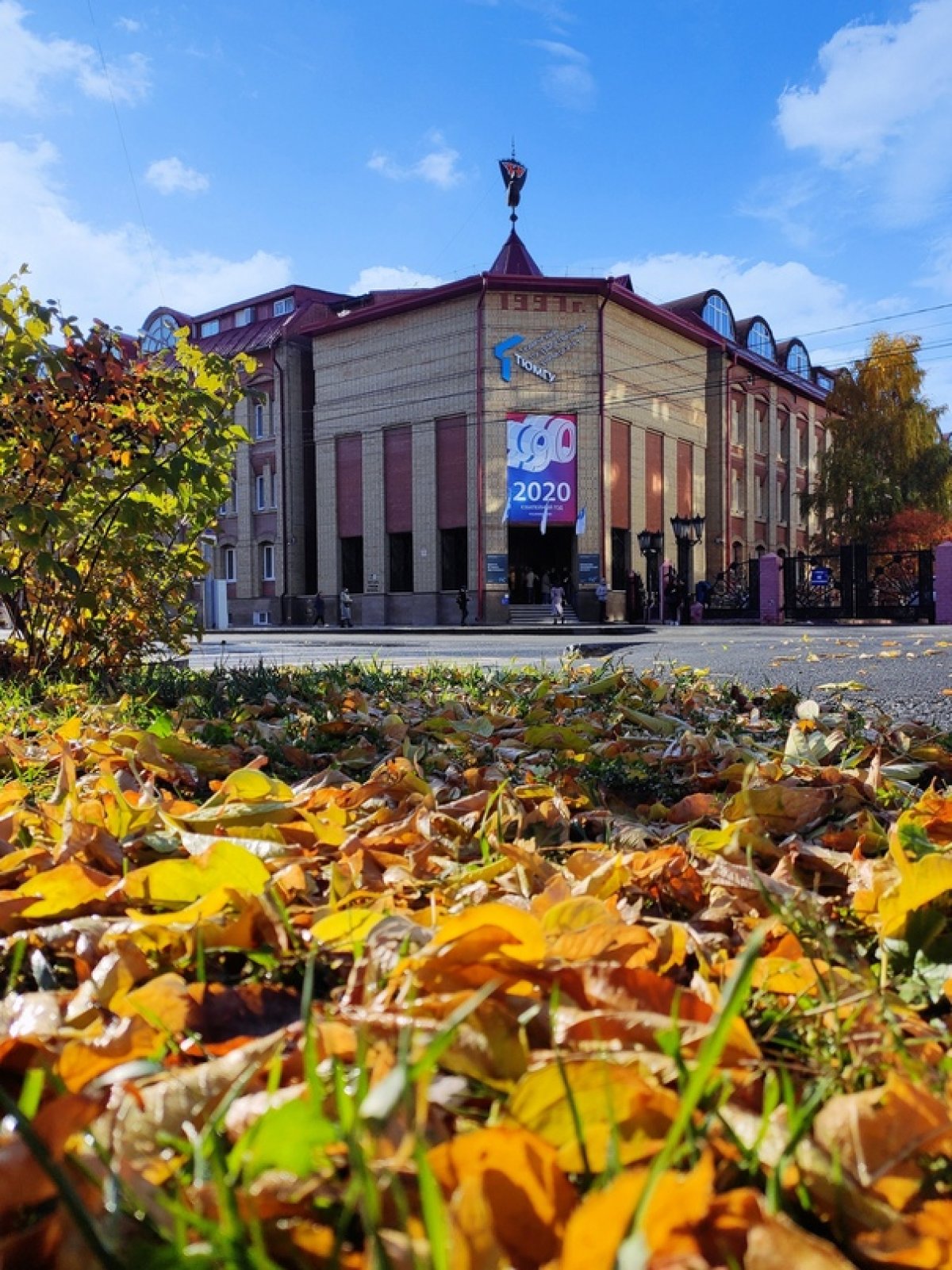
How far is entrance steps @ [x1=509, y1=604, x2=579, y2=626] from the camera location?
28.8 meters

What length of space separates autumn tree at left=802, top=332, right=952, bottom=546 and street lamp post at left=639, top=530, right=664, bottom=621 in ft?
23.8

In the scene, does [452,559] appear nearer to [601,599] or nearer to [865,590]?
[601,599]

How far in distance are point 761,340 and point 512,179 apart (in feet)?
42.8

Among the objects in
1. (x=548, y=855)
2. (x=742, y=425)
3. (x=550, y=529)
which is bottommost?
(x=548, y=855)

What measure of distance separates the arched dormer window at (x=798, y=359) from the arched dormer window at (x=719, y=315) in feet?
17.5

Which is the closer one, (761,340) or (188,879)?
(188,879)

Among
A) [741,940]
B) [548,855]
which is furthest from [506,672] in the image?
[741,940]

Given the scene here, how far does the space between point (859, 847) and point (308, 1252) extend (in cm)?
127

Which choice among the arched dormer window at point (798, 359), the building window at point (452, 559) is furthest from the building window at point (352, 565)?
the arched dormer window at point (798, 359)

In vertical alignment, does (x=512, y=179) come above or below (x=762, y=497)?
above

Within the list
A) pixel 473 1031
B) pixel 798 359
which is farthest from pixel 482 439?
pixel 473 1031

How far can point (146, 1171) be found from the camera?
2.13 feet

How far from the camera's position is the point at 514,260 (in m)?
32.4

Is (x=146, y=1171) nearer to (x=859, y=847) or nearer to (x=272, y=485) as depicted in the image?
(x=859, y=847)
